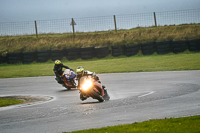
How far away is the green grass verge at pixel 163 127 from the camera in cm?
604

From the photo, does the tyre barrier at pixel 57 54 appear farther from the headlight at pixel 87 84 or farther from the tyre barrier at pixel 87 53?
the headlight at pixel 87 84

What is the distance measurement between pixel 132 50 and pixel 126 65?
175 inches

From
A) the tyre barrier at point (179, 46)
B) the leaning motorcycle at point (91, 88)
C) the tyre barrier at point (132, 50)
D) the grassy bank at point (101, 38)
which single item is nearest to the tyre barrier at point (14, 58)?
the grassy bank at point (101, 38)

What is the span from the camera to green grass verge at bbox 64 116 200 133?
604 centimetres

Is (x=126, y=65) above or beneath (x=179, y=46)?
beneath

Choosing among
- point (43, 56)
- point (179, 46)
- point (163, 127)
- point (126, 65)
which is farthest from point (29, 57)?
point (163, 127)

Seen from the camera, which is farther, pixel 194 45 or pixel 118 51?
pixel 118 51

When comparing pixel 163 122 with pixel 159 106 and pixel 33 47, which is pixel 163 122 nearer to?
pixel 159 106

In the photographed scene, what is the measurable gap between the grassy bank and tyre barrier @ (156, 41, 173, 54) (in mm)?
3634

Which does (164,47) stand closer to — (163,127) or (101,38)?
(101,38)

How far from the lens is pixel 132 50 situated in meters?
30.4

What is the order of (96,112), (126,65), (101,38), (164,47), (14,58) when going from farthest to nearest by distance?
(101,38)
(14,58)
(164,47)
(126,65)
(96,112)

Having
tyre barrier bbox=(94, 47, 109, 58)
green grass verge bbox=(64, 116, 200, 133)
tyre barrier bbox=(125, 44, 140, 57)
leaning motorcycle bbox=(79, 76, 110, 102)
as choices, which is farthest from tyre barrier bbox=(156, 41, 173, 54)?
green grass verge bbox=(64, 116, 200, 133)

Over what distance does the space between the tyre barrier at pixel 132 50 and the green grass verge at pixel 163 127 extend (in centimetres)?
2326
